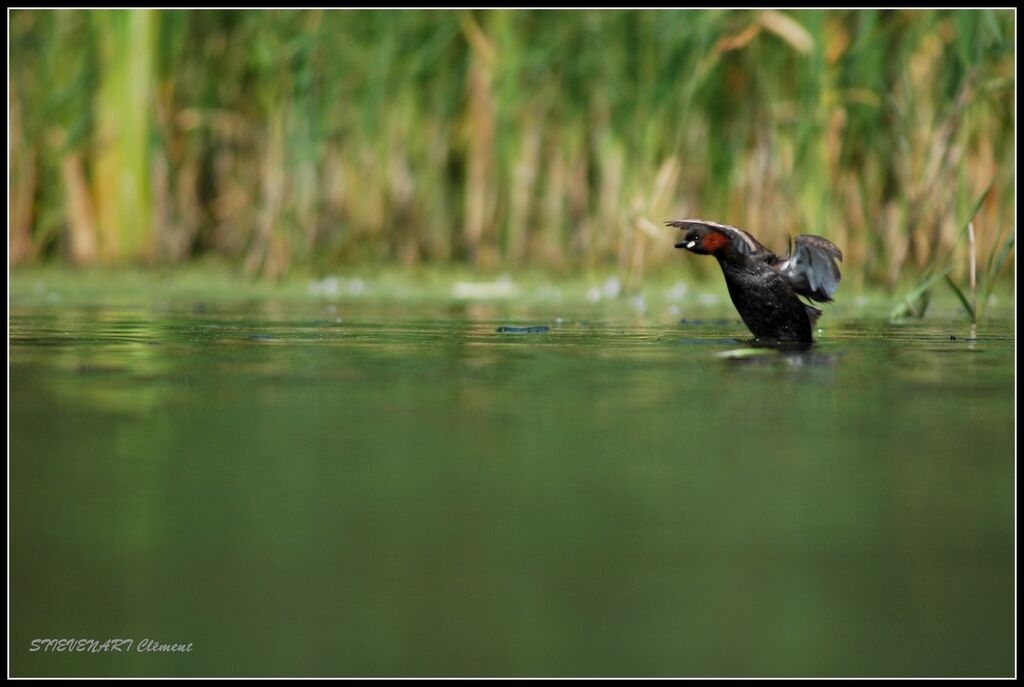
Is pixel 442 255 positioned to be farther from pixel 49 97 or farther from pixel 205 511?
pixel 205 511

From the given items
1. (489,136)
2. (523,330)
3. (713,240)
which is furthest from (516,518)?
(489,136)

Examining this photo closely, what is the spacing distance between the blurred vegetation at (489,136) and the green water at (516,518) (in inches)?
135

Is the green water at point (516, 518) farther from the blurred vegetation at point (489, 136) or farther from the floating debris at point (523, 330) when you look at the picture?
the blurred vegetation at point (489, 136)

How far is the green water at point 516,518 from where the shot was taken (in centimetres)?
224

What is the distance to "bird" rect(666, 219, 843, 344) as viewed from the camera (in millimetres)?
6090

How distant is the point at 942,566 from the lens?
2590 millimetres

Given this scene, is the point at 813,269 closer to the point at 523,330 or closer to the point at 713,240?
the point at 713,240

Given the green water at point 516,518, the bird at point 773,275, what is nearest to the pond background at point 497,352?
the green water at point 516,518

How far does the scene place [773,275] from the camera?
240 inches

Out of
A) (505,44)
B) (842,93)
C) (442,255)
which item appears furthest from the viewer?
(442,255)

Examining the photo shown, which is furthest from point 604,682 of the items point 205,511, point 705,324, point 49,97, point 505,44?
point 49,97

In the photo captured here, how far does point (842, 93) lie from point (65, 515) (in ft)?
21.3

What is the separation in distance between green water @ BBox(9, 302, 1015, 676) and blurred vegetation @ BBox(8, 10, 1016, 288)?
3433mm

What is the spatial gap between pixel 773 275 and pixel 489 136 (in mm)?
5436
